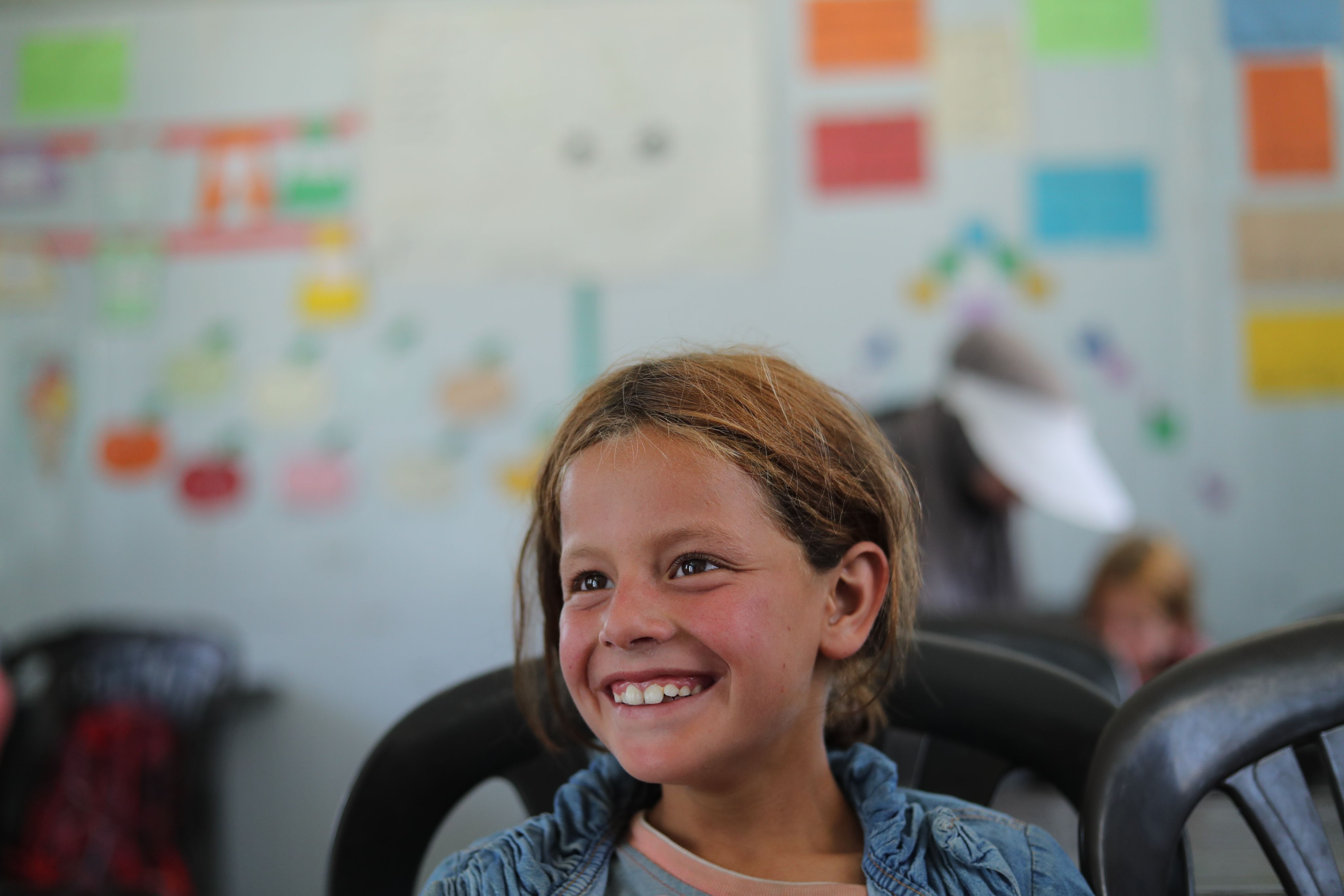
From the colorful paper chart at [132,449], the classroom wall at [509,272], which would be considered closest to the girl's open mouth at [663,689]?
the classroom wall at [509,272]

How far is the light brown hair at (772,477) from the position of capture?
72 centimetres

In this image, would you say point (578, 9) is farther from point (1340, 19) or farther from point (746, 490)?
point (746, 490)

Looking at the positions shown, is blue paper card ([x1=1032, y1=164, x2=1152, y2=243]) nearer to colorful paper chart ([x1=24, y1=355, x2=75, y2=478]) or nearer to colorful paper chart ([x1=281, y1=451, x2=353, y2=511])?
colorful paper chart ([x1=281, y1=451, x2=353, y2=511])

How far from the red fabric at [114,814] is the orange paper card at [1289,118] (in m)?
2.55

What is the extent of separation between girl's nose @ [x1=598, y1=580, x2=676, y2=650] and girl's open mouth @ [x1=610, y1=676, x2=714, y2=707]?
0.08ft

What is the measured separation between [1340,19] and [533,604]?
7.65 feet

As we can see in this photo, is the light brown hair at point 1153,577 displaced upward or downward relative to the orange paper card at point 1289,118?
downward

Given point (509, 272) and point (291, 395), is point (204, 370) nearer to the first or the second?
point (291, 395)

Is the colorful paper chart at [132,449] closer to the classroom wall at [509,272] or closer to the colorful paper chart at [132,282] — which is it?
the classroom wall at [509,272]

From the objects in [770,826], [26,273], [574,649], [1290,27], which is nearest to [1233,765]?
[770,826]

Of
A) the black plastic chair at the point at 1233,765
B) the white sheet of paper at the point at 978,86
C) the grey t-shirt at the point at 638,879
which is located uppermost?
the white sheet of paper at the point at 978,86

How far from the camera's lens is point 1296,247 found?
2.31 m

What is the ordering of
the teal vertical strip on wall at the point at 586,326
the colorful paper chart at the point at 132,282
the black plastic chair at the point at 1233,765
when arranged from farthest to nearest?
the colorful paper chart at the point at 132,282 < the teal vertical strip on wall at the point at 586,326 < the black plastic chair at the point at 1233,765

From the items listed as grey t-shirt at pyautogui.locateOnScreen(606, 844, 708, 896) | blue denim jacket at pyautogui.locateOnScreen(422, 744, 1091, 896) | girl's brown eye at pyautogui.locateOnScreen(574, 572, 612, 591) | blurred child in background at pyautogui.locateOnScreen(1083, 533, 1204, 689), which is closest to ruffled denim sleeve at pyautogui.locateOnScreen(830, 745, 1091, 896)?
blue denim jacket at pyautogui.locateOnScreen(422, 744, 1091, 896)
